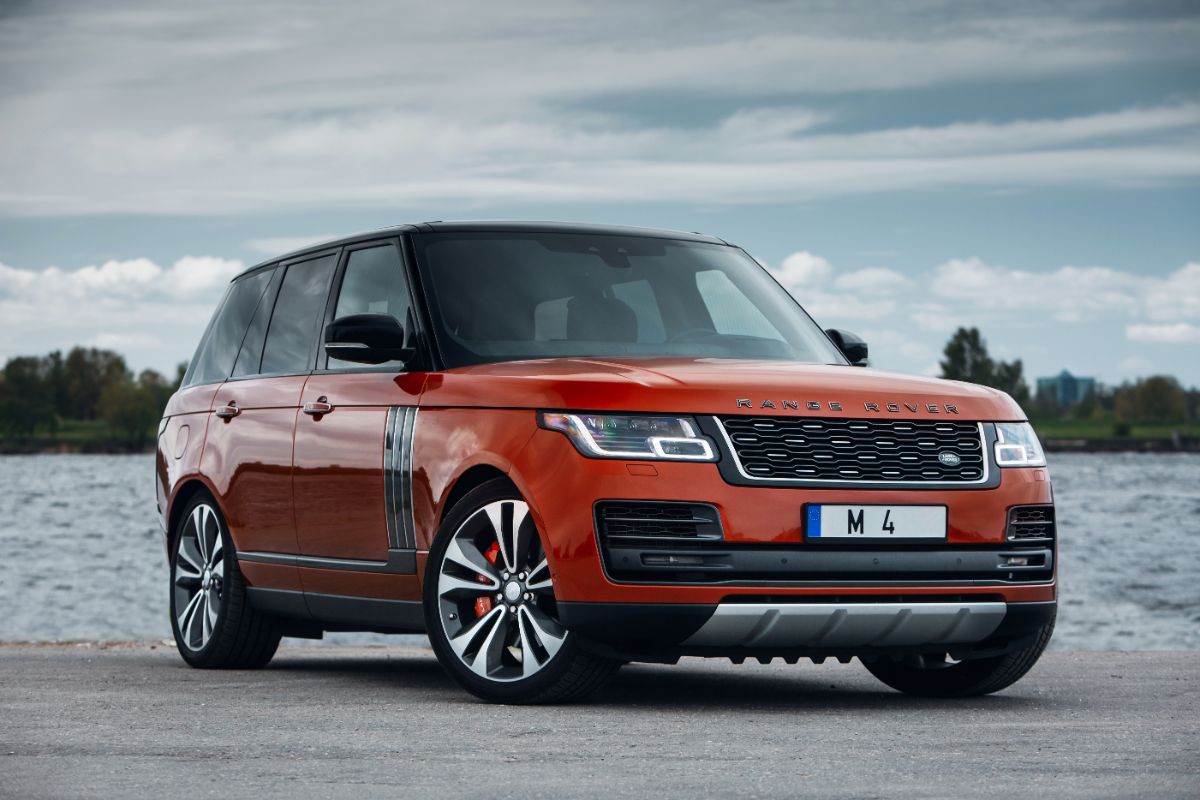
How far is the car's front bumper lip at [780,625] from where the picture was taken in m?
6.97

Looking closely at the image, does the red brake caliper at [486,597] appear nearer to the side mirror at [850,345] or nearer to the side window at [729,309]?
the side window at [729,309]

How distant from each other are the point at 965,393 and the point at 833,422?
76 centimetres

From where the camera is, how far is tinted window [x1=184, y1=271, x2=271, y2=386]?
1023cm

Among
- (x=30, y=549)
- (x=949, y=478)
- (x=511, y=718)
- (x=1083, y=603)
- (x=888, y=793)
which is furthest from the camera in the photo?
(x=30, y=549)

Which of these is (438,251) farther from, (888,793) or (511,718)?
(888,793)

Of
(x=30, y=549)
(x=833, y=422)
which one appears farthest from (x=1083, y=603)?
(x=833, y=422)

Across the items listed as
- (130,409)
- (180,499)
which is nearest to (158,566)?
(180,499)

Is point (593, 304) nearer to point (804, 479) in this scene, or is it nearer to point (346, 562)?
point (346, 562)

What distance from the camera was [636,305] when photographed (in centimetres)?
849

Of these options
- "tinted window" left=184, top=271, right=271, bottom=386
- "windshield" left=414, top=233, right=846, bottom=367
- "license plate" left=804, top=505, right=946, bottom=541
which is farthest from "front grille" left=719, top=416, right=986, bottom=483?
"tinted window" left=184, top=271, right=271, bottom=386

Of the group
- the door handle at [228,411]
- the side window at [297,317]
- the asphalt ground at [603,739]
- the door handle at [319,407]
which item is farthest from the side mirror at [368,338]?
the door handle at [228,411]

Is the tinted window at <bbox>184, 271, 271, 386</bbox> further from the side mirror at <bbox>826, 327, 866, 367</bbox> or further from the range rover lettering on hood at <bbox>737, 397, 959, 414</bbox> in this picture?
the range rover lettering on hood at <bbox>737, 397, 959, 414</bbox>

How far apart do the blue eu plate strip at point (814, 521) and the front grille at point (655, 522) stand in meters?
0.34

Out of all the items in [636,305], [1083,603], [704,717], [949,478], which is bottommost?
[1083,603]
